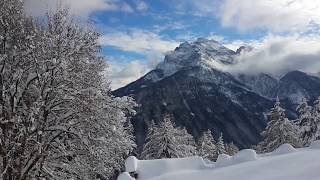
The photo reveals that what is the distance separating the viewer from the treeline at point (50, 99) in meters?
18.8

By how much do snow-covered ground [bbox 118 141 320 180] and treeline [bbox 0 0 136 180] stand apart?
19.7 feet

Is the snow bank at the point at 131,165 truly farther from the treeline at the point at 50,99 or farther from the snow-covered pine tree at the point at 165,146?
the snow-covered pine tree at the point at 165,146

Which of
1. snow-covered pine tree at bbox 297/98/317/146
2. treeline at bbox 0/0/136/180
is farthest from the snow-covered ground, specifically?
snow-covered pine tree at bbox 297/98/317/146

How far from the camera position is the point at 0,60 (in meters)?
18.6

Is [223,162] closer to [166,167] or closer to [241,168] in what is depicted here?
[166,167]

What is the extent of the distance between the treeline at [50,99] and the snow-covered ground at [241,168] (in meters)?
6.01

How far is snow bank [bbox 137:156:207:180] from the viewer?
1305 cm

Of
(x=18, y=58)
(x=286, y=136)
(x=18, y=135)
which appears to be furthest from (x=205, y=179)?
(x=286, y=136)

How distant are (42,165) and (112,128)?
323 cm

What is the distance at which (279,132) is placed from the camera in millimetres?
43781

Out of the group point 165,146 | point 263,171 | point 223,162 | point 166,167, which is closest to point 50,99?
point 166,167

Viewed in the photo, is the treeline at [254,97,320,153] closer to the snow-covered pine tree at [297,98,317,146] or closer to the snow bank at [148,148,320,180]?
the snow-covered pine tree at [297,98,317,146]

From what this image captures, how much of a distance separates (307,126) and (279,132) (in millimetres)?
5123

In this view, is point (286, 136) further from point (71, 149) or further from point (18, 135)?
point (18, 135)
